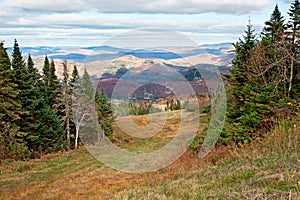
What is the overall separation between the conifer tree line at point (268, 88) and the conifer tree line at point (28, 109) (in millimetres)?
15649

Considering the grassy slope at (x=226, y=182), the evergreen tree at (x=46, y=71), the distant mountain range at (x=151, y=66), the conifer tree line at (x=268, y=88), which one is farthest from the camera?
the evergreen tree at (x=46, y=71)

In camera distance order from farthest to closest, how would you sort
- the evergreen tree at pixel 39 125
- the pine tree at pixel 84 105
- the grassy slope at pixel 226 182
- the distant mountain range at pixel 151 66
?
the pine tree at pixel 84 105 < the evergreen tree at pixel 39 125 < the distant mountain range at pixel 151 66 < the grassy slope at pixel 226 182

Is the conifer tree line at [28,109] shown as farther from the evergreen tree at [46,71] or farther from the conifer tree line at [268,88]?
the conifer tree line at [268,88]

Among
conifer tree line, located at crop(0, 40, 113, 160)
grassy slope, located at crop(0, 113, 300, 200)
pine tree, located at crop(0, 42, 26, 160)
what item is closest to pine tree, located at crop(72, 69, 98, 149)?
conifer tree line, located at crop(0, 40, 113, 160)

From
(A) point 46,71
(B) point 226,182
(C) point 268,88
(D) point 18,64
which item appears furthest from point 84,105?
(B) point 226,182

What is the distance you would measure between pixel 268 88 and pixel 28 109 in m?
20.8

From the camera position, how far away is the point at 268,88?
16625mm

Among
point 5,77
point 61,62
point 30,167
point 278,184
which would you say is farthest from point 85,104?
point 278,184

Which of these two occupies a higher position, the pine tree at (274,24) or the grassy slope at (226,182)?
the pine tree at (274,24)

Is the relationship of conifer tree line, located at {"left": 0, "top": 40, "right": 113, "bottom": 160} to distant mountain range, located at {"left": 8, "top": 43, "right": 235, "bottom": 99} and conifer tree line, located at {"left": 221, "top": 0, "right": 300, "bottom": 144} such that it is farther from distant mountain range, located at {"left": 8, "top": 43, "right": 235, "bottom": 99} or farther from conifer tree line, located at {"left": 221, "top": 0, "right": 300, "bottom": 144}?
conifer tree line, located at {"left": 221, "top": 0, "right": 300, "bottom": 144}

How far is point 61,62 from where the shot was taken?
34125 mm

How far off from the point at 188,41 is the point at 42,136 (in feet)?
75.2

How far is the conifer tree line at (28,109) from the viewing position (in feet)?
80.7

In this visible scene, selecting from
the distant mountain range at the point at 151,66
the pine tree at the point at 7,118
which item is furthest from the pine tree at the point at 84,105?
the distant mountain range at the point at 151,66
